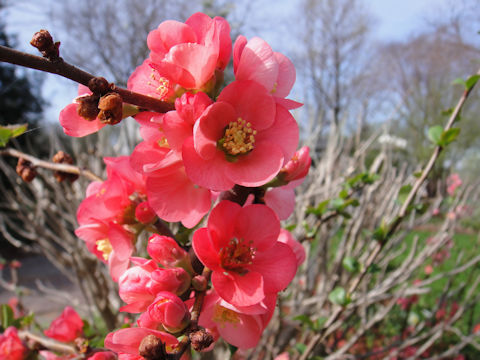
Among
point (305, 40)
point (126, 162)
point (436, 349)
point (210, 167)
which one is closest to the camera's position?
point (210, 167)

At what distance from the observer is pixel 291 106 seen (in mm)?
434

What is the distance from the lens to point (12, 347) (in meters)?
0.62

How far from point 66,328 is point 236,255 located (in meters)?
0.46

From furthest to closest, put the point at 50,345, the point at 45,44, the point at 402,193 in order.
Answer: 1. the point at 402,193
2. the point at 50,345
3. the point at 45,44

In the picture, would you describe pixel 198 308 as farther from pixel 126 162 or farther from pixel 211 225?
pixel 126 162

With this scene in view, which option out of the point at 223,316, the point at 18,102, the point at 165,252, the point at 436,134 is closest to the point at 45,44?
the point at 165,252

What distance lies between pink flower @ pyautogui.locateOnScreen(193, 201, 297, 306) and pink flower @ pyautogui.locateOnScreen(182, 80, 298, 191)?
43mm

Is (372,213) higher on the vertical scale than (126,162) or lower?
lower

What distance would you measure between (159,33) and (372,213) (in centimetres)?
176

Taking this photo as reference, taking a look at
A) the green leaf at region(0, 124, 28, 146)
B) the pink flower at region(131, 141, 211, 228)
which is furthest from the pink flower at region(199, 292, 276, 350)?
the green leaf at region(0, 124, 28, 146)

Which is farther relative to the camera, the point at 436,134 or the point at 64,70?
the point at 436,134

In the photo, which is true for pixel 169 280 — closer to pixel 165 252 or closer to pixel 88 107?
pixel 165 252

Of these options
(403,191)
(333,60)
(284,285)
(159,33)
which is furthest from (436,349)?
(333,60)

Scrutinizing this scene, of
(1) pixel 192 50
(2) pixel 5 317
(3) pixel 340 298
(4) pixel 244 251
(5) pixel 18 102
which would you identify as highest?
(1) pixel 192 50
